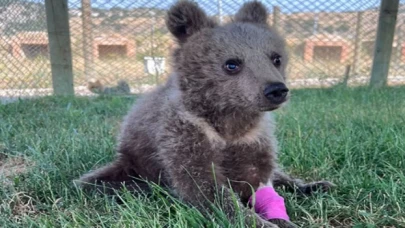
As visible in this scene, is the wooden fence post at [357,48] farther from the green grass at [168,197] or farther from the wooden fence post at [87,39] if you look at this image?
the wooden fence post at [87,39]

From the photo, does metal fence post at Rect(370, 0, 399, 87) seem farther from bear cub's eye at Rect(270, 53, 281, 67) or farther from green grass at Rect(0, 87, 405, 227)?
bear cub's eye at Rect(270, 53, 281, 67)

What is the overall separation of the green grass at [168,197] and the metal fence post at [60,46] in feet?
3.52

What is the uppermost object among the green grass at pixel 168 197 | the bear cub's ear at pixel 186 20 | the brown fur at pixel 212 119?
the bear cub's ear at pixel 186 20

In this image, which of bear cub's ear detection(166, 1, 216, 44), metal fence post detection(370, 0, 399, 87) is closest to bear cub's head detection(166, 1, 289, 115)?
bear cub's ear detection(166, 1, 216, 44)

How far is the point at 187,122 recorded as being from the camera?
210cm

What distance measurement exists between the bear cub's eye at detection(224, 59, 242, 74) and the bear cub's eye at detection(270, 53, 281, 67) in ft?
0.62

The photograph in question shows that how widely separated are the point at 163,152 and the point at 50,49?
151 inches

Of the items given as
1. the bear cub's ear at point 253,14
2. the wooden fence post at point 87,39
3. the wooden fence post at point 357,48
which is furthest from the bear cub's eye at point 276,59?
the wooden fence post at point 357,48

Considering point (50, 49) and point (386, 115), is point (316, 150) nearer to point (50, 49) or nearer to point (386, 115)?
point (386, 115)

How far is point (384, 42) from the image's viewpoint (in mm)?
6258

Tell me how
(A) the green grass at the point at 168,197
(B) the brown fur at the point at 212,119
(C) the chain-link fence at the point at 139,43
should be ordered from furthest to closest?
(C) the chain-link fence at the point at 139,43 → (B) the brown fur at the point at 212,119 → (A) the green grass at the point at 168,197

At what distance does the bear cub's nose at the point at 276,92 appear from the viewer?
1.93 m

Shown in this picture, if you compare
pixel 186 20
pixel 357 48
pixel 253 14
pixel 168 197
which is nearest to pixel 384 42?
pixel 357 48

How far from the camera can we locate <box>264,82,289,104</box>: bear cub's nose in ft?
6.32
